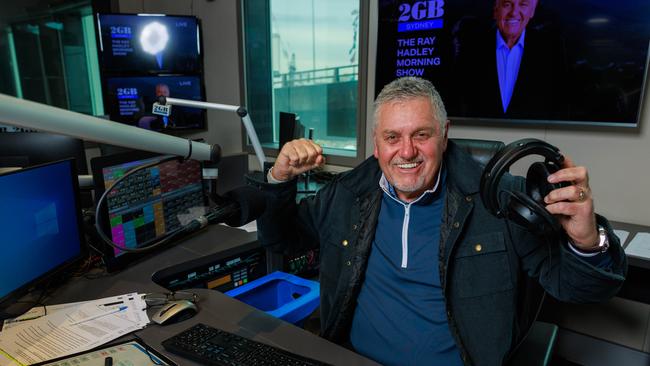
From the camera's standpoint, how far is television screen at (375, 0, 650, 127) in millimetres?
1892

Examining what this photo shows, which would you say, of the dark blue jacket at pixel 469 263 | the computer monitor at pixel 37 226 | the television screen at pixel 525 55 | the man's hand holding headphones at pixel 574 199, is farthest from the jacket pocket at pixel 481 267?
the television screen at pixel 525 55

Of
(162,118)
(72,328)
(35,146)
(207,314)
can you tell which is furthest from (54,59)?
(207,314)

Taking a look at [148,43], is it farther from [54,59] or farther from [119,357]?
[119,357]

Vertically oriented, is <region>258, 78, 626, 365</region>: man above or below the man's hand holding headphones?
below

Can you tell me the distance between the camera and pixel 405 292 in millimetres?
1261

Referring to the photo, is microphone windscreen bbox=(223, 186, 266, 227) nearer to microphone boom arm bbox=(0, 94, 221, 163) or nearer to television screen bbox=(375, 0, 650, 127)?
microphone boom arm bbox=(0, 94, 221, 163)

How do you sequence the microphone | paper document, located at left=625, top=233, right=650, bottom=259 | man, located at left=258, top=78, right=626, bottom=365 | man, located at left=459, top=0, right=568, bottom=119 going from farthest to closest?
man, located at left=459, top=0, right=568, bottom=119
paper document, located at left=625, top=233, right=650, bottom=259
man, located at left=258, top=78, right=626, bottom=365
the microphone

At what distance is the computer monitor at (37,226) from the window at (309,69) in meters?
1.99

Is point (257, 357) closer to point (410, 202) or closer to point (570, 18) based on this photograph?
point (410, 202)

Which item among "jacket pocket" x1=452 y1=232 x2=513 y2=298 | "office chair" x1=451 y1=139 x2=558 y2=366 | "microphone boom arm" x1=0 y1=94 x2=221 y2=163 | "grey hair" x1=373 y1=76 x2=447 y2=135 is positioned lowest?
"office chair" x1=451 y1=139 x2=558 y2=366

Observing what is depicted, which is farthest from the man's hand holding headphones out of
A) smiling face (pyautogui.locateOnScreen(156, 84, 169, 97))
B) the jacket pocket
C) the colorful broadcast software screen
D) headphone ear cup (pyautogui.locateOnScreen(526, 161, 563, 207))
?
smiling face (pyautogui.locateOnScreen(156, 84, 169, 97))

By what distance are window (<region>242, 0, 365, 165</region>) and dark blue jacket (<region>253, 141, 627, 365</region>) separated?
1621 mm

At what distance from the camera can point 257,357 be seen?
3.12 feet

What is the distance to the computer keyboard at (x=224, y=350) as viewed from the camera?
938mm
